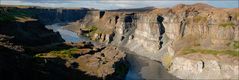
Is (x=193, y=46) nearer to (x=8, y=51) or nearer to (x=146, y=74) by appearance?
(x=146, y=74)

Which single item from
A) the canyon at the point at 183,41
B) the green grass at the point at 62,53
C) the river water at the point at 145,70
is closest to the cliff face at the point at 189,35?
the canyon at the point at 183,41

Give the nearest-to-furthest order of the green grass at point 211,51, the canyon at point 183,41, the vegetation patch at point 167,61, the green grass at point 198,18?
the canyon at point 183,41, the green grass at point 211,51, the vegetation patch at point 167,61, the green grass at point 198,18

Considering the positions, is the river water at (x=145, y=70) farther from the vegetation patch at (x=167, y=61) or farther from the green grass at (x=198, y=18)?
the green grass at (x=198, y=18)

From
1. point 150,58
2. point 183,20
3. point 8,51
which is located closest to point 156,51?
point 150,58

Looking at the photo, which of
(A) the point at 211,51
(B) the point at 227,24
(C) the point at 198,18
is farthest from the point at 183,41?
(A) the point at 211,51

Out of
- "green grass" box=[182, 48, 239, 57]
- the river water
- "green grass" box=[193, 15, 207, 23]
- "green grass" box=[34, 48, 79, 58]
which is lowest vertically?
the river water

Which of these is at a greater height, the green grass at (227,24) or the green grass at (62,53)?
the green grass at (227,24)

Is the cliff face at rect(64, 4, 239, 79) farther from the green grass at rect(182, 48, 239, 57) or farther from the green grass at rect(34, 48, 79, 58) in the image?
the green grass at rect(34, 48, 79, 58)

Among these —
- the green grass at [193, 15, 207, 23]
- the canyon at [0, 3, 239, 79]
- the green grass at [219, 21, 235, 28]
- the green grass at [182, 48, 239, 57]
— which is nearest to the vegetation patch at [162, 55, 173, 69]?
the canyon at [0, 3, 239, 79]

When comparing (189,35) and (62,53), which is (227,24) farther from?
(62,53)

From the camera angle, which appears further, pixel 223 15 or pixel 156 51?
pixel 156 51

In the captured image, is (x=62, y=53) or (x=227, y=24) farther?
(x=227, y=24)
